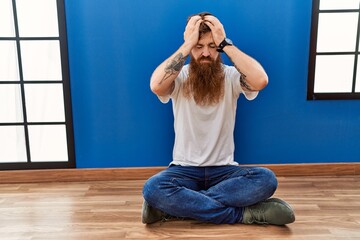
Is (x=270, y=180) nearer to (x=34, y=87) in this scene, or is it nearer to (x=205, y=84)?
(x=205, y=84)

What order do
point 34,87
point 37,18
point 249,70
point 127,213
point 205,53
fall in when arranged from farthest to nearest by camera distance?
point 34,87 < point 37,18 < point 127,213 < point 205,53 < point 249,70

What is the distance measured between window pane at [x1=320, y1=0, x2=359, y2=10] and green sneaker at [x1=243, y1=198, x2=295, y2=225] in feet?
4.99

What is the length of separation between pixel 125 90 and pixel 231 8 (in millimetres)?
990

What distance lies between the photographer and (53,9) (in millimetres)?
2418

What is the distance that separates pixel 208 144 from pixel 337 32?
1.41 meters

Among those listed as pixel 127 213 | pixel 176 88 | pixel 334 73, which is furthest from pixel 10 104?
pixel 334 73

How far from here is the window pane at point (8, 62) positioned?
2.48 meters

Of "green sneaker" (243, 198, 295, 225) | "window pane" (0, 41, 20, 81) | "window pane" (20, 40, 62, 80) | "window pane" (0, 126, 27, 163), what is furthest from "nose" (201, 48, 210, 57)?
"window pane" (0, 126, 27, 163)

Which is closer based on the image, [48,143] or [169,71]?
[169,71]

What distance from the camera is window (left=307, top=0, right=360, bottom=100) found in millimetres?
2473

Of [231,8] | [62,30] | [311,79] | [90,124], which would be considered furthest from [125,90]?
[311,79]

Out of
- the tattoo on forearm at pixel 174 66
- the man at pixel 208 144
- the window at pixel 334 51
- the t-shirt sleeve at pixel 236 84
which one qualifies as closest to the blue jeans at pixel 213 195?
the man at pixel 208 144

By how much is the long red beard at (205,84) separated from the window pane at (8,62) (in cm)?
139

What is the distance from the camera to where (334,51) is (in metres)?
2.54
